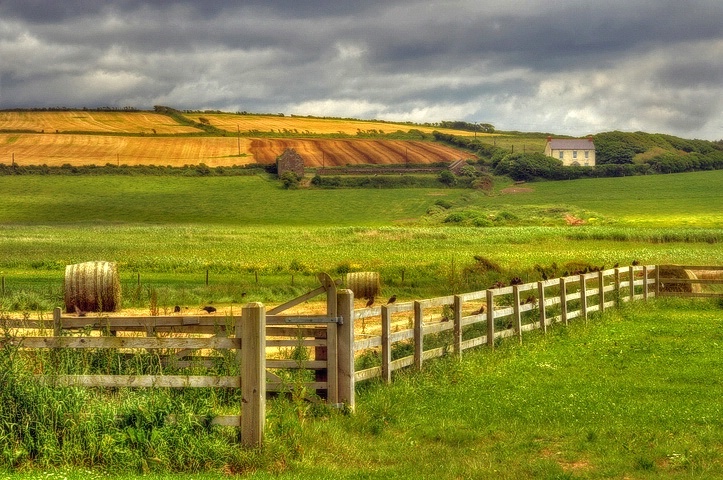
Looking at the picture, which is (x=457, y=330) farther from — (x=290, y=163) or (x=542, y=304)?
(x=290, y=163)

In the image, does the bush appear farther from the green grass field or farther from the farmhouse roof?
the farmhouse roof

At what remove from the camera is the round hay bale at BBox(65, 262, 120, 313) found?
90.9 feet

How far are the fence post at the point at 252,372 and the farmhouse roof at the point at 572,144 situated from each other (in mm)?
147968

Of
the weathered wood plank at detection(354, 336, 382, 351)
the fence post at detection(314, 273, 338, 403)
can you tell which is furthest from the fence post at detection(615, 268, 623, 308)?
the fence post at detection(314, 273, 338, 403)

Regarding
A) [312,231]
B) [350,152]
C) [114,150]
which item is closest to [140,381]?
[312,231]

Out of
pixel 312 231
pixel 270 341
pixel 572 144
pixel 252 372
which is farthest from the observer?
pixel 572 144

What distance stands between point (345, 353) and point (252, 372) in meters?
2.35

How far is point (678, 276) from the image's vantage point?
30.9 m

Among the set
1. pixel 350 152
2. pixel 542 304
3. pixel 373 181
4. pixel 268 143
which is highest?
pixel 268 143

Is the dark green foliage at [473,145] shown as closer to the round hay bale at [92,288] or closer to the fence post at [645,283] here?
the fence post at [645,283]

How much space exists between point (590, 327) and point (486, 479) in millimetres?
12817

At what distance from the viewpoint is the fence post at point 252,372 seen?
955 cm

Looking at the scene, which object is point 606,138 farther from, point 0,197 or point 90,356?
point 90,356

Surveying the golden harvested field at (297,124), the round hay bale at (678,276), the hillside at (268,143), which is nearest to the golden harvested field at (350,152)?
the hillside at (268,143)
